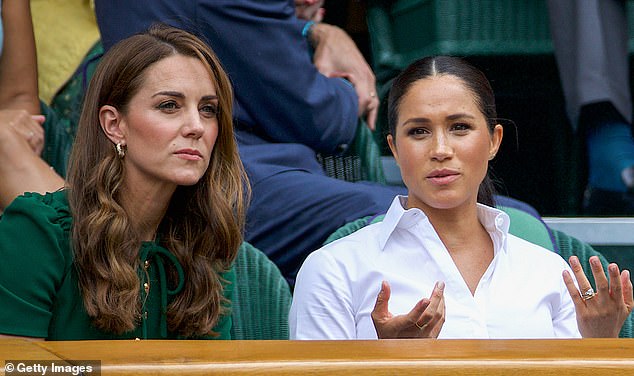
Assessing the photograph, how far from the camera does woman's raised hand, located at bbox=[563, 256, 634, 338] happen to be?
2.08 m

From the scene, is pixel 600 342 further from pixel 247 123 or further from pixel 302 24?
pixel 302 24

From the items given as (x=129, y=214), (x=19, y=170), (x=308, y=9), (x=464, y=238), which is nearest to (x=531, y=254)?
(x=464, y=238)

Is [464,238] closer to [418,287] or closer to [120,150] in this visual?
[418,287]

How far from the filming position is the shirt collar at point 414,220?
93.6 inches

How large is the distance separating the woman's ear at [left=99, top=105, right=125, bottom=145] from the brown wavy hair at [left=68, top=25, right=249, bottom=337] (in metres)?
0.01

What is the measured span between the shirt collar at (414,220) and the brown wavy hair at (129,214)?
333mm

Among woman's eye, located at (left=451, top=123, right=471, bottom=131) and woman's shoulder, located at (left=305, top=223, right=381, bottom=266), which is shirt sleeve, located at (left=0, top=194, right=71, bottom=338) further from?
woman's eye, located at (left=451, top=123, right=471, bottom=131)

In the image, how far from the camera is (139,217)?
2.39 metres

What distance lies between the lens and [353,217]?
118 inches

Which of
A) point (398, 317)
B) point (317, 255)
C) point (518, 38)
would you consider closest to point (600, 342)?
point (398, 317)

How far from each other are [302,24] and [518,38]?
0.85m

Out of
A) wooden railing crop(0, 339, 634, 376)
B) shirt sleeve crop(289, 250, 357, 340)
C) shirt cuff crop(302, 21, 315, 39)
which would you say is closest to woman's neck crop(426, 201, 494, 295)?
shirt sleeve crop(289, 250, 357, 340)

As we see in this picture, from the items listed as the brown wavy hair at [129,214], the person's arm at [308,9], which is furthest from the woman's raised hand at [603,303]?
the person's arm at [308,9]

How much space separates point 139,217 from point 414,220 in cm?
59
